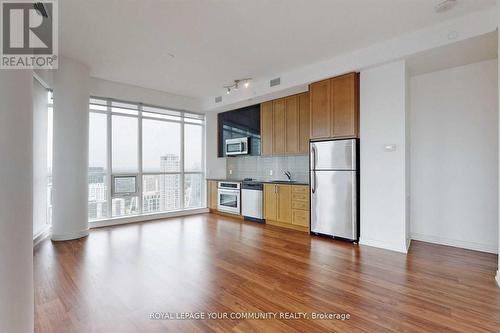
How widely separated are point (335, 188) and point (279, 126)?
1930 millimetres

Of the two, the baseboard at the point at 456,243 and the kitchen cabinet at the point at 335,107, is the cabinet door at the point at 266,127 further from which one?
the baseboard at the point at 456,243

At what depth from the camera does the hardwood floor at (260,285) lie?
1893 mm

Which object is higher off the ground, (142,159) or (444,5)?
(444,5)

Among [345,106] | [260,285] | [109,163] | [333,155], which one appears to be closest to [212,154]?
[109,163]

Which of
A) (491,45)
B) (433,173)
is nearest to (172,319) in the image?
(433,173)

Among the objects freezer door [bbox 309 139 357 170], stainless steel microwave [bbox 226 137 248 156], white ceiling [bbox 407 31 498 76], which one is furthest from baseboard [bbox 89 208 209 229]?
Answer: white ceiling [bbox 407 31 498 76]

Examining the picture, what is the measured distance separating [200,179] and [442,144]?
5275 mm

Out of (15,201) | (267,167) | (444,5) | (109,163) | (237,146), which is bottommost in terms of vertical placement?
(15,201)

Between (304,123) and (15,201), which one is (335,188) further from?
(15,201)

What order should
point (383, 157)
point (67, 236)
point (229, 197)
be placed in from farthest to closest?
point (229, 197) < point (67, 236) < point (383, 157)

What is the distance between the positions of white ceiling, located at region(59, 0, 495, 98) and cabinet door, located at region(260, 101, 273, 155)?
1121mm

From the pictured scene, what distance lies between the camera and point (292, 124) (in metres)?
5.11

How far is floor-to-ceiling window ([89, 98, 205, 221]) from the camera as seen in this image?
5.04m

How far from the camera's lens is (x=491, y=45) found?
304 centimetres
